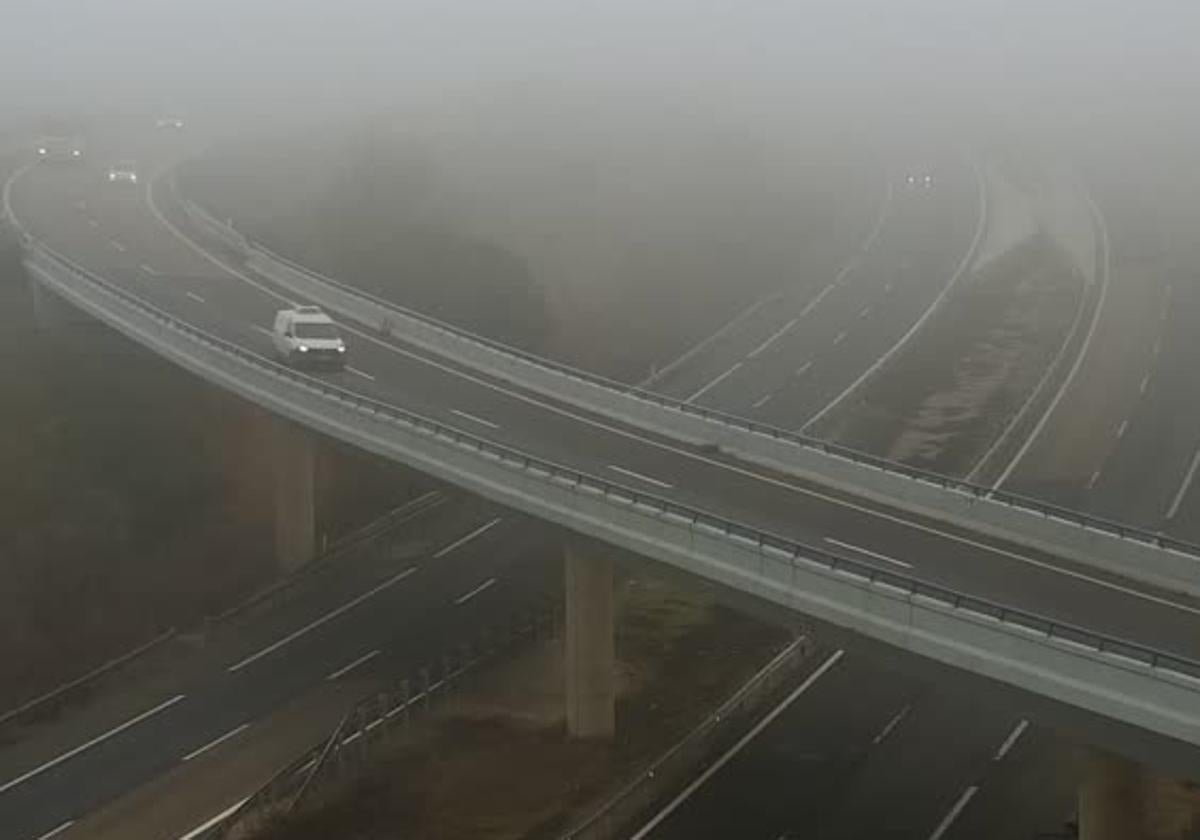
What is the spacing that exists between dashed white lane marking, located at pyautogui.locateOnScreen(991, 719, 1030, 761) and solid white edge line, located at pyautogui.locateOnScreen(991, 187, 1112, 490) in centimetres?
1074

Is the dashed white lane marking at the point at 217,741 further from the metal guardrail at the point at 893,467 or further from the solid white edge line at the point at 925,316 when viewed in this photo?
the solid white edge line at the point at 925,316

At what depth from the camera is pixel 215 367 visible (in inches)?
1930

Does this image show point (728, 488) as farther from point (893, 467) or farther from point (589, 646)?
point (589, 646)

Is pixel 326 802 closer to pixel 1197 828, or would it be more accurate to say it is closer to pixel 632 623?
pixel 632 623

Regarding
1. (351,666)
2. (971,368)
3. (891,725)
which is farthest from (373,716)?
(971,368)

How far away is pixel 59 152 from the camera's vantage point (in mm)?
105812

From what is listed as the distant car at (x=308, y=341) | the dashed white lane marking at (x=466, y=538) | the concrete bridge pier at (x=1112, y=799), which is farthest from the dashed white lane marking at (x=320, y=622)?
the concrete bridge pier at (x=1112, y=799)

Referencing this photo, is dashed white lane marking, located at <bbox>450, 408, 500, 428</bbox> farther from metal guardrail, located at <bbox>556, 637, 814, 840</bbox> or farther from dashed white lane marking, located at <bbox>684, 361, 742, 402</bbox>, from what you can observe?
dashed white lane marking, located at <bbox>684, 361, 742, 402</bbox>

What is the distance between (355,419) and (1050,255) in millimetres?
60346

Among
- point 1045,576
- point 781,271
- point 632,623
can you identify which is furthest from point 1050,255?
point 1045,576

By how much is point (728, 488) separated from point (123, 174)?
226 ft

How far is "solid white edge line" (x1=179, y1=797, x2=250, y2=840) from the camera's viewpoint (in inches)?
1340

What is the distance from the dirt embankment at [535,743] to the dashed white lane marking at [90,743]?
7.02 meters

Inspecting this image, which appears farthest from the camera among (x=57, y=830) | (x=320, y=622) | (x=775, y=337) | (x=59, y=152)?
(x=59, y=152)
